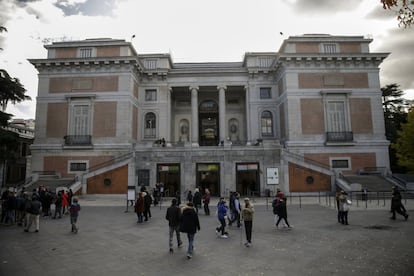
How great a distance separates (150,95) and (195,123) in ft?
23.1

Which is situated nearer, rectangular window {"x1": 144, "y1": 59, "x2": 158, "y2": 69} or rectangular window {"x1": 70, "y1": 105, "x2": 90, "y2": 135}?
rectangular window {"x1": 70, "y1": 105, "x2": 90, "y2": 135}

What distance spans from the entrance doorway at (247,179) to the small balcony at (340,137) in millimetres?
9504

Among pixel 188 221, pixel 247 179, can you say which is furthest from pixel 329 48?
pixel 188 221

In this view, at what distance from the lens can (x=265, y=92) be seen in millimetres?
34438

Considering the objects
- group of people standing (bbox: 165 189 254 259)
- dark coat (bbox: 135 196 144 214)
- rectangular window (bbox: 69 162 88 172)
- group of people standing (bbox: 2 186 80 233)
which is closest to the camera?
group of people standing (bbox: 165 189 254 259)

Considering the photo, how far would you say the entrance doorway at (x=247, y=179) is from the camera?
25859 millimetres

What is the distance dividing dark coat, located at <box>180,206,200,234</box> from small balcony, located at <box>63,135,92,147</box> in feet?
80.3

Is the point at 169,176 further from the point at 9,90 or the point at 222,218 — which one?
the point at 222,218

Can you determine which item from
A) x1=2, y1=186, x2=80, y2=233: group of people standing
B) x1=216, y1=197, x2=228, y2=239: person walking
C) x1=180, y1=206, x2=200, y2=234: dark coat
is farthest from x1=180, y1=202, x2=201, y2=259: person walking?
x1=2, y1=186, x2=80, y2=233: group of people standing

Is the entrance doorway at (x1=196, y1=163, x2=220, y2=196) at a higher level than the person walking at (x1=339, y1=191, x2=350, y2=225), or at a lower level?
higher

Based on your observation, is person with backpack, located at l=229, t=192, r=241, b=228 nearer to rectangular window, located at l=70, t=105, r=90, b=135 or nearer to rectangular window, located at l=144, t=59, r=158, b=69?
rectangular window, located at l=70, t=105, r=90, b=135

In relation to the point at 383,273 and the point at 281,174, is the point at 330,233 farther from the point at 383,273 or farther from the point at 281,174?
the point at 281,174

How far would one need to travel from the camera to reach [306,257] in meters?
7.66

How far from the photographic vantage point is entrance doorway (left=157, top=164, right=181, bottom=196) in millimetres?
26000
